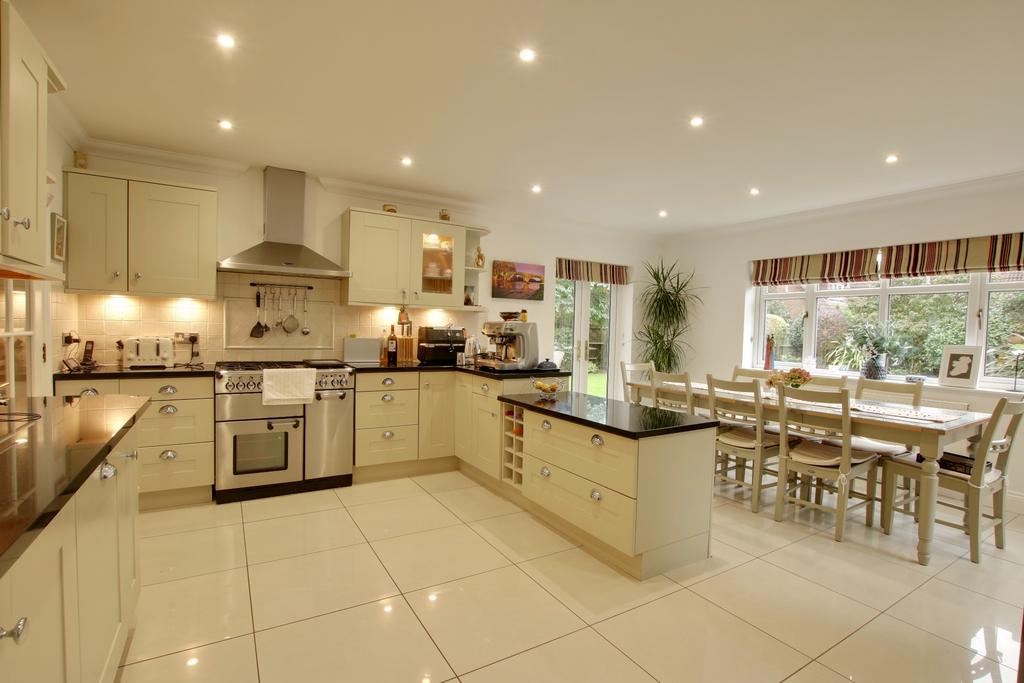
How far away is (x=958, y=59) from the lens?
7.30 ft

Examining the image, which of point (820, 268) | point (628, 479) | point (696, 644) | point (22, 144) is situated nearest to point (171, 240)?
point (22, 144)

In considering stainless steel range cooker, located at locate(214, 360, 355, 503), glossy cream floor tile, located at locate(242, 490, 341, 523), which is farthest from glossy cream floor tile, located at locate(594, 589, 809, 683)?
stainless steel range cooker, located at locate(214, 360, 355, 503)

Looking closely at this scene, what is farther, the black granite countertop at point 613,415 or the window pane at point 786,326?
the window pane at point 786,326

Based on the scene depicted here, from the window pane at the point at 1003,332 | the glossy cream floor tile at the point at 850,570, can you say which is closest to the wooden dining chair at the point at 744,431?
the glossy cream floor tile at the point at 850,570

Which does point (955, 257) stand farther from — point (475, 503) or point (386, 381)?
point (386, 381)

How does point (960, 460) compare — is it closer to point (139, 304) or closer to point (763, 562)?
point (763, 562)

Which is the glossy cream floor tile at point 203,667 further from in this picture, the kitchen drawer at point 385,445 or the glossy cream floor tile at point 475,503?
the kitchen drawer at point 385,445

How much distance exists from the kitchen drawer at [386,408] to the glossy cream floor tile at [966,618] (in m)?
3.26

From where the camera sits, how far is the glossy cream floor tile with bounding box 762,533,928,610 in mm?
2482

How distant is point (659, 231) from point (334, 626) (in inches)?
218

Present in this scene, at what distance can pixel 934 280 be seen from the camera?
14.5 feet

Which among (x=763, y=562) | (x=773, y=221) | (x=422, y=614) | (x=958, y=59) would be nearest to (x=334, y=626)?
(x=422, y=614)

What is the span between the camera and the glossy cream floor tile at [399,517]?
3.09 metres

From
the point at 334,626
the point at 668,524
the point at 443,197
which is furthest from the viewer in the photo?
the point at 443,197
